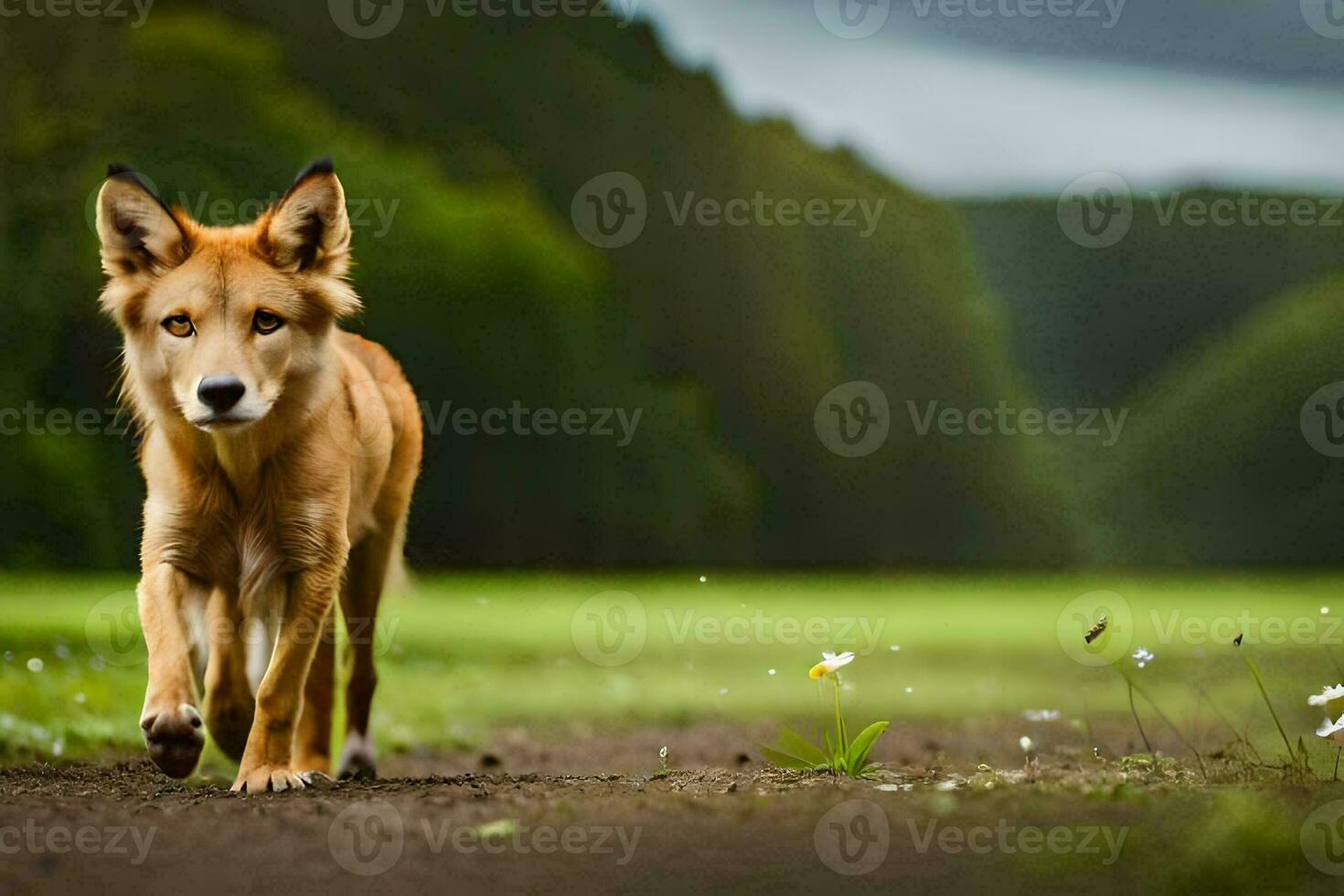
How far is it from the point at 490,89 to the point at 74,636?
7269 millimetres

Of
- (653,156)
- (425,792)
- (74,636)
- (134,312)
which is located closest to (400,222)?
(653,156)

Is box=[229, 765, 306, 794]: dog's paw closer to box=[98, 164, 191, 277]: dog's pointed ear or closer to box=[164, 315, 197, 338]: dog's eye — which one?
box=[164, 315, 197, 338]: dog's eye

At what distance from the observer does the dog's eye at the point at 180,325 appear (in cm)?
508

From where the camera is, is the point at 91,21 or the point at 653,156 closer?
the point at 91,21

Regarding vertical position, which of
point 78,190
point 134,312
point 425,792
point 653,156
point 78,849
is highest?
point 653,156

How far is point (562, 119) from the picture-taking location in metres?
14.1

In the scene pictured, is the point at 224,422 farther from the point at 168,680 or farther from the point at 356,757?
the point at 356,757

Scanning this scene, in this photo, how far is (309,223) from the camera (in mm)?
5363

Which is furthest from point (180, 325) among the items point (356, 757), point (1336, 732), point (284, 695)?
point (1336, 732)

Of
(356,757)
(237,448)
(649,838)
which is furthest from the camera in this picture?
(356,757)

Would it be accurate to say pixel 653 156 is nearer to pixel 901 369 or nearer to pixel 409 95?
pixel 409 95

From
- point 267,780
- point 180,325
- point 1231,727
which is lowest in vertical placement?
point 267,780

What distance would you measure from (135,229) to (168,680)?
1728mm

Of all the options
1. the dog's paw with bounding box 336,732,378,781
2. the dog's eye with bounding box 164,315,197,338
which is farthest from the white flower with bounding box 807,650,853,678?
the dog's paw with bounding box 336,732,378,781
